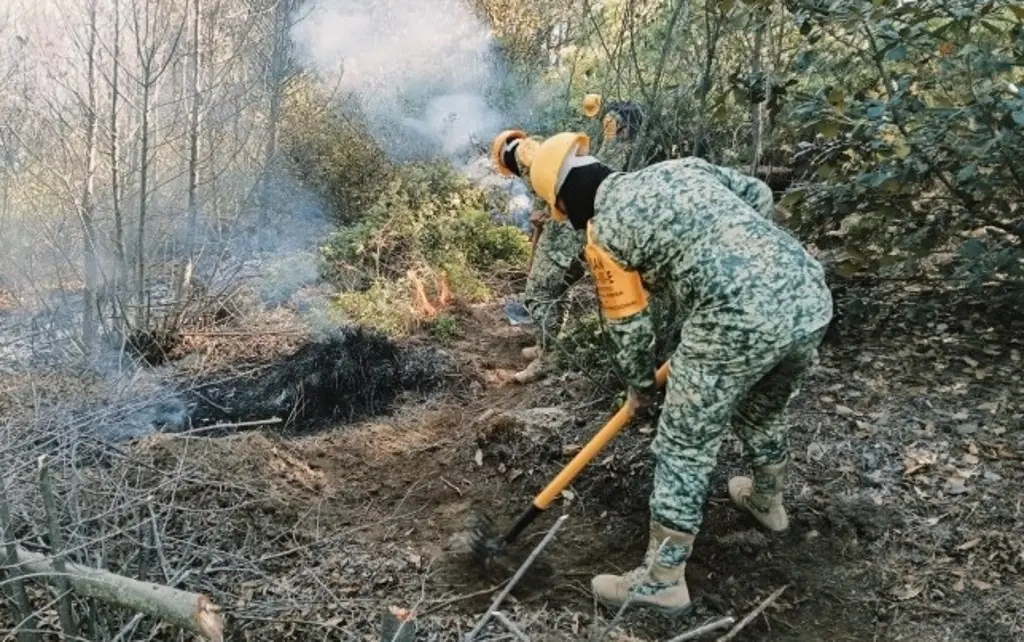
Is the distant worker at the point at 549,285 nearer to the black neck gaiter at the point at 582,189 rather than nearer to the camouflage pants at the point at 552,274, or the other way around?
the camouflage pants at the point at 552,274

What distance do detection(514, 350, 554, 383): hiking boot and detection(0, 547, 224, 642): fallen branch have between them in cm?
330

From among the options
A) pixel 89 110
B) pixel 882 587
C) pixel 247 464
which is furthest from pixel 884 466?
pixel 89 110

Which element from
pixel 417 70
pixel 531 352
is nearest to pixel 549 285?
pixel 531 352

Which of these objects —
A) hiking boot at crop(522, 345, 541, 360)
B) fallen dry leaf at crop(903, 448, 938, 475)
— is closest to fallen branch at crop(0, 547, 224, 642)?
fallen dry leaf at crop(903, 448, 938, 475)

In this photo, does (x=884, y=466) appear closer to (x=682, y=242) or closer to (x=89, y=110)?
(x=682, y=242)

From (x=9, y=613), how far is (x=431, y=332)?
3.85 m

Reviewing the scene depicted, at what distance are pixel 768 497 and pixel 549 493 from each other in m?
0.89

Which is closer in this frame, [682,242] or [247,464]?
[682,242]

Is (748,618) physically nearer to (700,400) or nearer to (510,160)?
(700,400)

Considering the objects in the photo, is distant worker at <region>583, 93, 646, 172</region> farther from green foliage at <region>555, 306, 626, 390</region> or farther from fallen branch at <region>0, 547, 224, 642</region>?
fallen branch at <region>0, 547, 224, 642</region>

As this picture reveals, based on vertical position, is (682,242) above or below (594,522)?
above

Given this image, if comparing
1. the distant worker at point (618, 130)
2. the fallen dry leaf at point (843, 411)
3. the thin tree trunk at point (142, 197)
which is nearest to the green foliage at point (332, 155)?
the thin tree trunk at point (142, 197)

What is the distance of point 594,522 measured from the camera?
3658mm

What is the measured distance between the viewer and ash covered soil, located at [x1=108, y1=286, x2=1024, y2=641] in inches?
117
